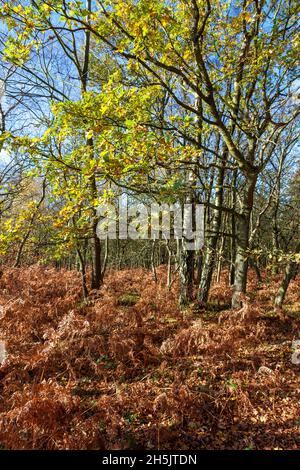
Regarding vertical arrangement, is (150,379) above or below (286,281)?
below

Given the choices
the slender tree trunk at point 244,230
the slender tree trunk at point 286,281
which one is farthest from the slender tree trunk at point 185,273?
the slender tree trunk at point 286,281

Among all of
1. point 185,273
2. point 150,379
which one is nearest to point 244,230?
point 185,273

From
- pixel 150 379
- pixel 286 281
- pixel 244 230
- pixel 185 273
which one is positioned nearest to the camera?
pixel 150 379

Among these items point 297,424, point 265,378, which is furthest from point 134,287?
point 297,424

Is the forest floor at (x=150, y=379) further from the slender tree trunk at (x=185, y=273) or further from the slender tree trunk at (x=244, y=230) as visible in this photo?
the slender tree trunk at (x=244, y=230)

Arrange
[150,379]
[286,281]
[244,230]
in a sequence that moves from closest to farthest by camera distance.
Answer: [150,379], [244,230], [286,281]

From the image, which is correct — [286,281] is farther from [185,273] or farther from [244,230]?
[185,273]

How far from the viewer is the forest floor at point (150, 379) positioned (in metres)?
3.63

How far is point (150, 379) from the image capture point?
482 centimetres

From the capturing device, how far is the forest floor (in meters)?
3.63
